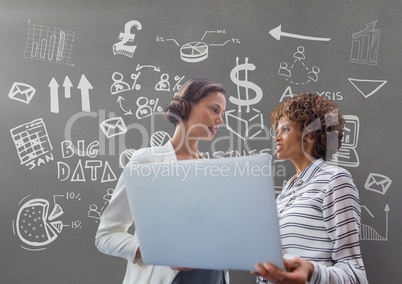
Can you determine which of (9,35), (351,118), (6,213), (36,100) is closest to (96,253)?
(6,213)

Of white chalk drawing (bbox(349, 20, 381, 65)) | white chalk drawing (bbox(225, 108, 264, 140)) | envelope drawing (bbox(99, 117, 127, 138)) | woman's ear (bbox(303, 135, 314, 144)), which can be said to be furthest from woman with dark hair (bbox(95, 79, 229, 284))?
white chalk drawing (bbox(349, 20, 381, 65))

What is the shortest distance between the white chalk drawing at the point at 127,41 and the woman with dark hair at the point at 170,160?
655 millimetres

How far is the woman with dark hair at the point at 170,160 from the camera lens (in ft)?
4.68

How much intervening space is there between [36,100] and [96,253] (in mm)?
814

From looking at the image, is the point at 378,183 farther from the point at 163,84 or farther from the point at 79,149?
the point at 79,149

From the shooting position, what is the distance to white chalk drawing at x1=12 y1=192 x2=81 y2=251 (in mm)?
A: 2201

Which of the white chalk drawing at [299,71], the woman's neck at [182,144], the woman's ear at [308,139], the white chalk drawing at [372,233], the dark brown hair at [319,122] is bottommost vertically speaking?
the white chalk drawing at [372,233]

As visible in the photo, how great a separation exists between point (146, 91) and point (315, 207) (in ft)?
3.88

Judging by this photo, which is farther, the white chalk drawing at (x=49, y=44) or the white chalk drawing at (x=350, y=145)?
the white chalk drawing at (x=49, y=44)

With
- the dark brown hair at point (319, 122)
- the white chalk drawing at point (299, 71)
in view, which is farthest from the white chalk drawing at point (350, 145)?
the dark brown hair at point (319, 122)

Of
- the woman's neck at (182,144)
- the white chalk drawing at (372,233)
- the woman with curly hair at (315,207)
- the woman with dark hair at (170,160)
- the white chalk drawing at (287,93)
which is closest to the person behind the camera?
the woman with curly hair at (315,207)

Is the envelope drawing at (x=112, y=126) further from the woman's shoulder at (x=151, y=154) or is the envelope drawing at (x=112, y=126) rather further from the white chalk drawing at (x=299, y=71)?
the white chalk drawing at (x=299, y=71)

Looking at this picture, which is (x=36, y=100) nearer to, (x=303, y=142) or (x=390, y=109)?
(x=303, y=142)

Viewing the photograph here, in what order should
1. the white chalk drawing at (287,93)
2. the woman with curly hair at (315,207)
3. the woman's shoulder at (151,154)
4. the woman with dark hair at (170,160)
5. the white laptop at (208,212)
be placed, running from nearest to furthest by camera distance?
the white laptop at (208,212) → the woman with curly hair at (315,207) → the woman with dark hair at (170,160) → the woman's shoulder at (151,154) → the white chalk drawing at (287,93)
